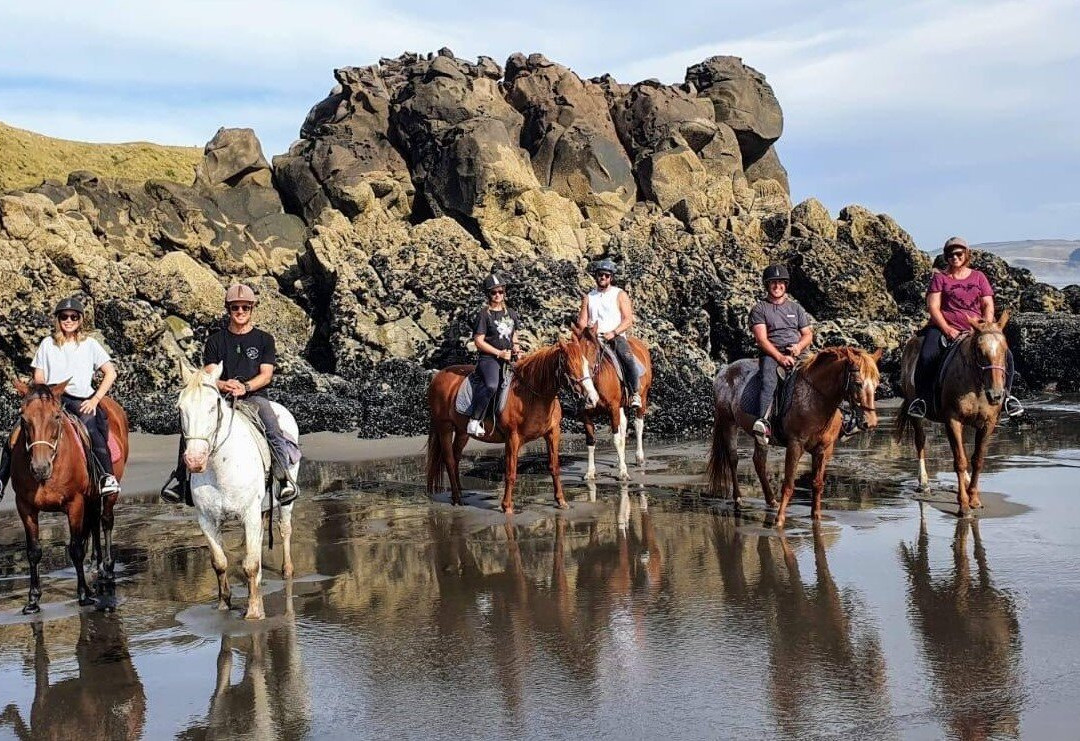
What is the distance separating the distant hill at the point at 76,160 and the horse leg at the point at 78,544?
1729 inches

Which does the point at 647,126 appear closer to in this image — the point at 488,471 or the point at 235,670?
the point at 488,471

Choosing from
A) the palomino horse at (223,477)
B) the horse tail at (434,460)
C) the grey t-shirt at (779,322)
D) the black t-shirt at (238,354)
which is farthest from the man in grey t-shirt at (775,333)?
the palomino horse at (223,477)

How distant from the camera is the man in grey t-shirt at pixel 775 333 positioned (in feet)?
32.9

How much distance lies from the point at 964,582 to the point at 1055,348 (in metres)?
16.5

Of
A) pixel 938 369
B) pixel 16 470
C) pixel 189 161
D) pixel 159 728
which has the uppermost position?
pixel 189 161

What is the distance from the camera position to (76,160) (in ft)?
186

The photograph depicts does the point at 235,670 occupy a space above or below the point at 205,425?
below

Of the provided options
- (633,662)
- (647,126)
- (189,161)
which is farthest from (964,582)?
(189,161)

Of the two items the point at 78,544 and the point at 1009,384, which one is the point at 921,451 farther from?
the point at 78,544

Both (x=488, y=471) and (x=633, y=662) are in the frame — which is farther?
(x=488, y=471)

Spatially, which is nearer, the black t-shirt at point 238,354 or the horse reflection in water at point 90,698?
the horse reflection in water at point 90,698

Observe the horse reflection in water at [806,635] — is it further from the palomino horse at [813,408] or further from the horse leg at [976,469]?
the horse leg at [976,469]

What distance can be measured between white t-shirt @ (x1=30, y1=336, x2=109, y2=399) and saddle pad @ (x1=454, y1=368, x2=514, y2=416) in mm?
4209

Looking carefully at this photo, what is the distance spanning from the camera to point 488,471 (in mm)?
13969
